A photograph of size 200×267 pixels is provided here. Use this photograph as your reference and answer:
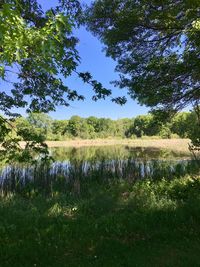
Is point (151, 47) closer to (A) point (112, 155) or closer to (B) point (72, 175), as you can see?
(B) point (72, 175)

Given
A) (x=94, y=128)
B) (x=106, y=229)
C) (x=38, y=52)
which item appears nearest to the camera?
(x=38, y=52)

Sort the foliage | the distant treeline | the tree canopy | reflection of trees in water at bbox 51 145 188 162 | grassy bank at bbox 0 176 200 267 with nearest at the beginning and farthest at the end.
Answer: the foliage → grassy bank at bbox 0 176 200 267 → the tree canopy → reflection of trees in water at bbox 51 145 188 162 → the distant treeline

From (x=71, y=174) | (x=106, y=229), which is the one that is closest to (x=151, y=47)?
(x=71, y=174)

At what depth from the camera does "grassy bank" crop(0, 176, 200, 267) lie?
5.26 meters

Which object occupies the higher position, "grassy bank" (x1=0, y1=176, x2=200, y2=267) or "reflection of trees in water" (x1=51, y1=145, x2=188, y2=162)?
"reflection of trees in water" (x1=51, y1=145, x2=188, y2=162)

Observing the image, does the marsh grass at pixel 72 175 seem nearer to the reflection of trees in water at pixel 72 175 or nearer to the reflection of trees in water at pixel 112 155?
the reflection of trees in water at pixel 72 175

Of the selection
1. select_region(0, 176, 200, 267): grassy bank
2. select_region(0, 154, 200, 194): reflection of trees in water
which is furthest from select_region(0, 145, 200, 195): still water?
select_region(0, 176, 200, 267): grassy bank

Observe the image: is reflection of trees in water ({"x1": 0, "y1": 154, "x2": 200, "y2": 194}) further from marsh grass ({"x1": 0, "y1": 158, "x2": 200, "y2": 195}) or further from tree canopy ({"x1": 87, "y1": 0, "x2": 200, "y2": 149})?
tree canopy ({"x1": 87, "y1": 0, "x2": 200, "y2": 149})

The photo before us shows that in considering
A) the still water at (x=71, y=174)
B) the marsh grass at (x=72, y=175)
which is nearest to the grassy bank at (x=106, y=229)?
the marsh grass at (x=72, y=175)

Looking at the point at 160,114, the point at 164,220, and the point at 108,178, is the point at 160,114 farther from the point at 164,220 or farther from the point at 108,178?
the point at 164,220

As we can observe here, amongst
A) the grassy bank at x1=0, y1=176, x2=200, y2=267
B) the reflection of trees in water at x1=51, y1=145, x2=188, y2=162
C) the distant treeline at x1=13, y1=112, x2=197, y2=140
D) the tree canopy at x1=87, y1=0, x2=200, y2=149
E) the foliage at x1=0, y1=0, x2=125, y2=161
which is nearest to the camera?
the foliage at x1=0, y1=0, x2=125, y2=161

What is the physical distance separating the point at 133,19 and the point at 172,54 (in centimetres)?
184

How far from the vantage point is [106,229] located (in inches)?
257

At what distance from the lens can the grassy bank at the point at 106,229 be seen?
5258 millimetres
